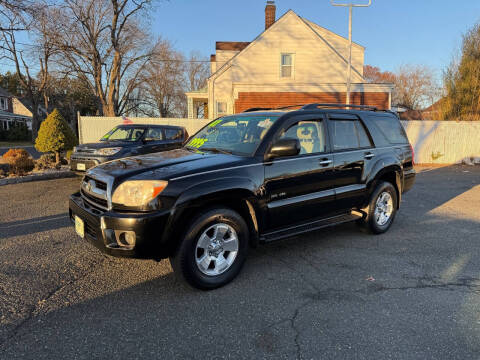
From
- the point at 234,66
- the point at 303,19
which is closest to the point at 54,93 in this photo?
the point at 234,66

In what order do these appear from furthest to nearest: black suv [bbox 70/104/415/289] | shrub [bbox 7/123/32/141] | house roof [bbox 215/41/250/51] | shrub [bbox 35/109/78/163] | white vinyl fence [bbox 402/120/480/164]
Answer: shrub [bbox 7/123/32/141], house roof [bbox 215/41/250/51], white vinyl fence [bbox 402/120/480/164], shrub [bbox 35/109/78/163], black suv [bbox 70/104/415/289]

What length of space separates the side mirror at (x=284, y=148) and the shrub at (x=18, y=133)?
41.0m

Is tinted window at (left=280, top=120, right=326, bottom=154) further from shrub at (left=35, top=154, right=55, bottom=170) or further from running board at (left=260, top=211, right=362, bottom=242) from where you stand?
shrub at (left=35, top=154, right=55, bottom=170)

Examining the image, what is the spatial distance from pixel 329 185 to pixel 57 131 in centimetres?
995

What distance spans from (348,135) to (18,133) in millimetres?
41020

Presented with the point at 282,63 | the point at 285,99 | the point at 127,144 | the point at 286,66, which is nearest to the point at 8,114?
the point at 282,63

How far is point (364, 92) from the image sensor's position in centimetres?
1855

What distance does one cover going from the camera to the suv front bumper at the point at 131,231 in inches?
111

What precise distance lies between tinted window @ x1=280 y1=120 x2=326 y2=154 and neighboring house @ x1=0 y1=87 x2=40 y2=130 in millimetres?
43627

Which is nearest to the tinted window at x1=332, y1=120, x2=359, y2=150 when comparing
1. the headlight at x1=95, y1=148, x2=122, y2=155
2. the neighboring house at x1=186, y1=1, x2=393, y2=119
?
the headlight at x1=95, y1=148, x2=122, y2=155

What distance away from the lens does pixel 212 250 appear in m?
3.25

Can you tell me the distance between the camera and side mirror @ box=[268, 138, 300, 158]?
349 cm

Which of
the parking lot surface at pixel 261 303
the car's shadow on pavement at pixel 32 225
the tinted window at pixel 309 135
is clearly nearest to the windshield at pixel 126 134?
the car's shadow on pavement at pixel 32 225

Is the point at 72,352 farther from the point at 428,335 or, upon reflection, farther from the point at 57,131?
the point at 57,131
